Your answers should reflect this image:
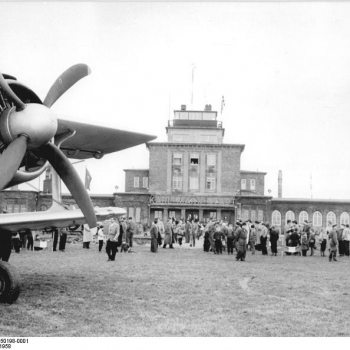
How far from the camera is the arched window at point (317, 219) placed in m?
60.0

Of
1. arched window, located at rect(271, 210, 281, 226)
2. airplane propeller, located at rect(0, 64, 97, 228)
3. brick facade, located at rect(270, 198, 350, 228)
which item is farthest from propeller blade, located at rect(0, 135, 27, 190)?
arched window, located at rect(271, 210, 281, 226)

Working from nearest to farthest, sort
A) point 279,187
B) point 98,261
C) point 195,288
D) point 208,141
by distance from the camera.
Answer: point 195,288 < point 98,261 < point 208,141 < point 279,187

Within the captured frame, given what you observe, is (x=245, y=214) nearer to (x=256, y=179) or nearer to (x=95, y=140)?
(x=256, y=179)

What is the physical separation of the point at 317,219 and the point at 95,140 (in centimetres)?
5210

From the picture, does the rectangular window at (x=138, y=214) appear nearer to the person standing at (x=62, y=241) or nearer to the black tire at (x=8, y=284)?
the person standing at (x=62, y=241)

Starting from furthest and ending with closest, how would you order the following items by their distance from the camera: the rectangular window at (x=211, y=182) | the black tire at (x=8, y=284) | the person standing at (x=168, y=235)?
the rectangular window at (x=211, y=182) → the person standing at (x=168, y=235) → the black tire at (x=8, y=284)

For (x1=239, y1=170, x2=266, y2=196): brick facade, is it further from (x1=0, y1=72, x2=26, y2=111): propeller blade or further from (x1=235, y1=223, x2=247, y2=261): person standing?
(x1=0, y1=72, x2=26, y2=111): propeller blade

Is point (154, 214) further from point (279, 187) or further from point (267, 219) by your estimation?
point (279, 187)

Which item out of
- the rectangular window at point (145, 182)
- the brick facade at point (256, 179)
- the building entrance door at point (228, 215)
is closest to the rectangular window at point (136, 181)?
the rectangular window at point (145, 182)

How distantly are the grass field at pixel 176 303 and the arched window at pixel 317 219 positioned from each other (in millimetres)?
46544

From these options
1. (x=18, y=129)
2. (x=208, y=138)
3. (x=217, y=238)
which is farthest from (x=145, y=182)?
(x=18, y=129)
